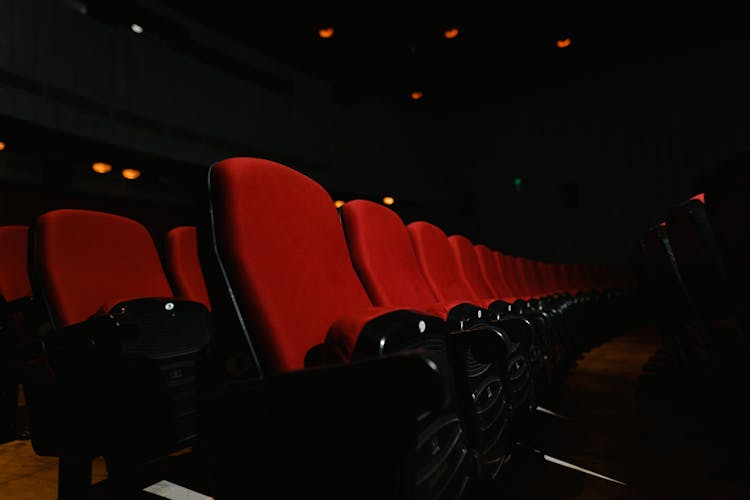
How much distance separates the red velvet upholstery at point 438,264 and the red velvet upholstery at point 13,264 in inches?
55.8

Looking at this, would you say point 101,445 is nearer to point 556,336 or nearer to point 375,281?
point 375,281

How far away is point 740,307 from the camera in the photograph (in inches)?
31.4

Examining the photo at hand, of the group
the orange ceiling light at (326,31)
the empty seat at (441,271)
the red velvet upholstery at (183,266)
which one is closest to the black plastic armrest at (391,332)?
the empty seat at (441,271)

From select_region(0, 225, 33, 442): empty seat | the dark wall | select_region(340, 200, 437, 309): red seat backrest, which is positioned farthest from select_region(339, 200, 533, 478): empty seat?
the dark wall

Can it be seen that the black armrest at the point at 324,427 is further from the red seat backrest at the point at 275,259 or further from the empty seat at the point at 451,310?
the empty seat at the point at 451,310

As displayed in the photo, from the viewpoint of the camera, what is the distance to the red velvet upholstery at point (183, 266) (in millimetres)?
1593

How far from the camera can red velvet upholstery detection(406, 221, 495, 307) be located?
1.63m

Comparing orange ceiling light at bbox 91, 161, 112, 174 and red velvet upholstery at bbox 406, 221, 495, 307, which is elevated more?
orange ceiling light at bbox 91, 161, 112, 174

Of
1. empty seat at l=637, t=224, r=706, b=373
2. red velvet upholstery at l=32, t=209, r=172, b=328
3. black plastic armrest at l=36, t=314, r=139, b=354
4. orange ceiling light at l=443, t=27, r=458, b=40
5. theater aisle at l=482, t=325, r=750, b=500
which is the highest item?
orange ceiling light at l=443, t=27, r=458, b=40

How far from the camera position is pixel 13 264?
1916mm

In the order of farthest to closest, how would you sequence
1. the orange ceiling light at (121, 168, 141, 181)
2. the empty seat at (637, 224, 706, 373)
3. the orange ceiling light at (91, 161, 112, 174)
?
1. the orange ceiling light at (121, 168, 141, 181)
2. the orange ceiling light at (91, 161, 112, 174)
3. the empty seat at (637, 224, 706, 373)

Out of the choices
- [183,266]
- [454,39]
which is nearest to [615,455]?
[183,266]

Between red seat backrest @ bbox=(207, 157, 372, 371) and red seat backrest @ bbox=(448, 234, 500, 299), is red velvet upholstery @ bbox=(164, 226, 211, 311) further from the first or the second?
red seat backrest @ bbox=(448, 234, 500, 299)

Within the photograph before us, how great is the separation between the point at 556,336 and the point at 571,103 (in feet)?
21.0
